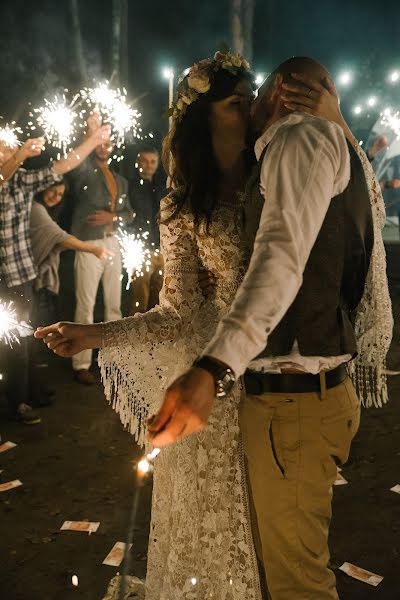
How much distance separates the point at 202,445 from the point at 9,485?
2.61 metres

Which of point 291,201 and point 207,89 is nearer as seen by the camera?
point 291,201

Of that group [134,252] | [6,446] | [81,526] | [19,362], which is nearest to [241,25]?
[134,252]

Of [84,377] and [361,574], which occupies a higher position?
[84,377]

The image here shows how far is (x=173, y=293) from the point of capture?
2824 mm

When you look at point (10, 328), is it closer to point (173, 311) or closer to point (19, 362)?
point (19, 362)

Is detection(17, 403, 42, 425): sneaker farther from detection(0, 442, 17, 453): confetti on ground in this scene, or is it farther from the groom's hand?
the groom's hand

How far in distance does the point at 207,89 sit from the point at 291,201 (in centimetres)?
117

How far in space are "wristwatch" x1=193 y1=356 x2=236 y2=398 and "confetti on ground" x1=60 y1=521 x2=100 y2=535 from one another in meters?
2.96

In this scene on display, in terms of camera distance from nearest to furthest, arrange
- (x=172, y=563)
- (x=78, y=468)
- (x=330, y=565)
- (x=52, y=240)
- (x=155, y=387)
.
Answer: (x=172, y=563) → (x=155, y=387) → (x=330, y=565) → (x=78, y=468) → (x=52, y=240)

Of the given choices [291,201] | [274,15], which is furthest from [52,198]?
[274,15]

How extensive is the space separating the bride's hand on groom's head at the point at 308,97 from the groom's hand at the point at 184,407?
1.01 meters

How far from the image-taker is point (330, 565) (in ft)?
12.3

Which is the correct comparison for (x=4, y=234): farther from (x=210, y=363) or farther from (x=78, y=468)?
(x=210, y=363)

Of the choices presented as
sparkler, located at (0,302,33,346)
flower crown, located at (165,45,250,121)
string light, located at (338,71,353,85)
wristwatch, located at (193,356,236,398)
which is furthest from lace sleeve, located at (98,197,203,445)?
string light, located at (338,71,353,85)
